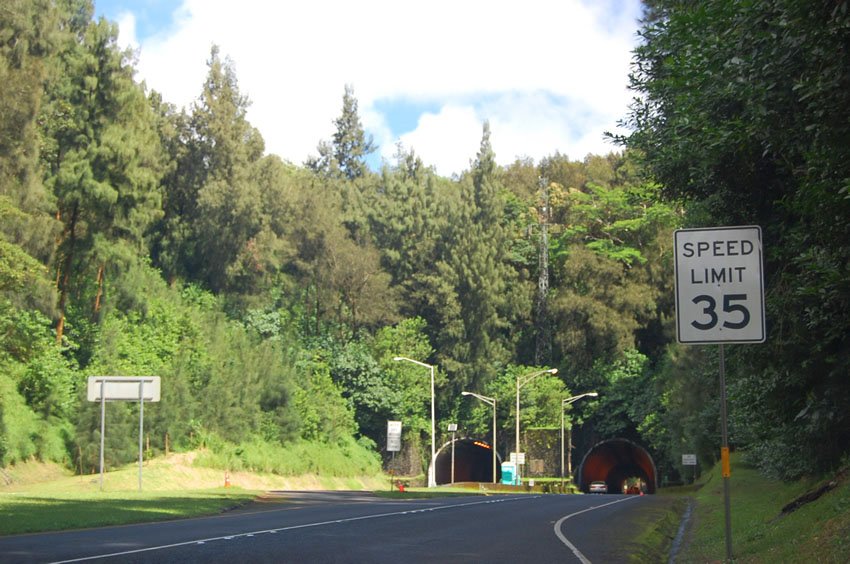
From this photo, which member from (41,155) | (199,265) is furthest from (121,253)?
(199,265)

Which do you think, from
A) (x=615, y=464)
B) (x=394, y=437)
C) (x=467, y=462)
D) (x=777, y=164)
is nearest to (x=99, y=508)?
(x=777, y=164)

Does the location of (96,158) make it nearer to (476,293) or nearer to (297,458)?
(297,458)

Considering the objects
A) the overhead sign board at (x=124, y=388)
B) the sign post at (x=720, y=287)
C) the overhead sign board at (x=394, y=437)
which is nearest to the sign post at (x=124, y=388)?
the overhead sign board at (x=124, y=388)

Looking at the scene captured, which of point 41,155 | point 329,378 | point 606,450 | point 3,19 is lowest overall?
point 606,450

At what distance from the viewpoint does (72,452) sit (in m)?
50.1

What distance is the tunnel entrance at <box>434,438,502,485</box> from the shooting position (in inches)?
3413

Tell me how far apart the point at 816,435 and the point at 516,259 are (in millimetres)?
65367

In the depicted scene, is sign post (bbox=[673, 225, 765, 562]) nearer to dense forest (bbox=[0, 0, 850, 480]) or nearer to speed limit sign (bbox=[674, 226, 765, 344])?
speed limit sign (bbox=[674, 226, 765, 344])

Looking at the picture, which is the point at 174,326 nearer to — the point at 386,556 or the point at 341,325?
the point at 341,325

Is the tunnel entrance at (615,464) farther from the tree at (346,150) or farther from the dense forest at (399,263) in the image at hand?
the tree at (346,150)

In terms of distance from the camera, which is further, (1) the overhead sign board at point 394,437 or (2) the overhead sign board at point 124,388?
(1) the overhead sign board at point 394,437

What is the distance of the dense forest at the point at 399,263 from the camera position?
1784 cm

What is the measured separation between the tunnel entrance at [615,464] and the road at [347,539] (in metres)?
61.7

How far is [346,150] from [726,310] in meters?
99.2
